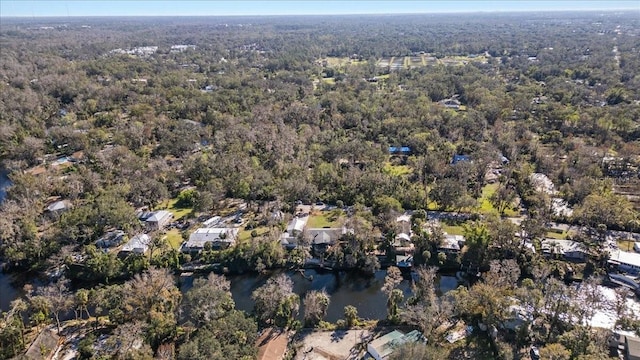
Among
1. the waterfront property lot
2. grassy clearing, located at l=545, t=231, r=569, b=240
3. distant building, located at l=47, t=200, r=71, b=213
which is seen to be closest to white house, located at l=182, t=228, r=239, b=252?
the waterfront property lot

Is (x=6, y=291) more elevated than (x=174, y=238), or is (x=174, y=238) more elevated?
(x=174, y=238)

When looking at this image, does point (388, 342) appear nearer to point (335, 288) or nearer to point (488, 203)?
point (335, 288)

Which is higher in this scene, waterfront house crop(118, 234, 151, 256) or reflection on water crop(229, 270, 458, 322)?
waterfront house crop(118, 234, 151, 256)

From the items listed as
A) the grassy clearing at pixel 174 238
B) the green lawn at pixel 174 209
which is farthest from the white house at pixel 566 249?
the green lawn at pixel 174 209

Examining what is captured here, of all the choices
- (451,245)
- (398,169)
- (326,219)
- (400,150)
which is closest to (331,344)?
(451,245)

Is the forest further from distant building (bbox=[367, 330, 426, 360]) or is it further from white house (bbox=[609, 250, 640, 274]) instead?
distant building (bbox=[367, 330, 426, 360])

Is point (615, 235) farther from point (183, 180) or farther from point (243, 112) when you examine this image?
point (243, 112)

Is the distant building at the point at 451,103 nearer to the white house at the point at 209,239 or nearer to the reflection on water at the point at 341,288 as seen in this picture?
the reflection on water at the point at 341,288
